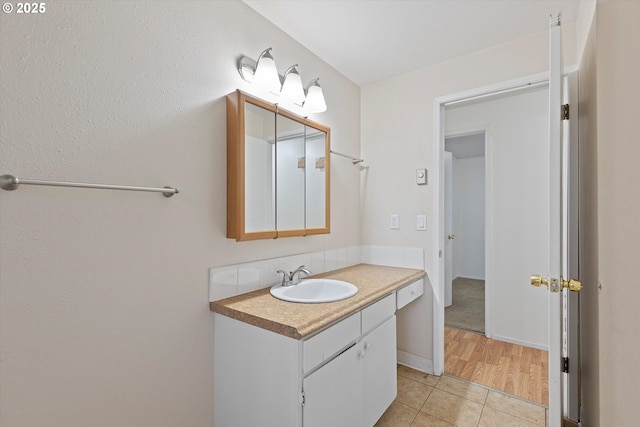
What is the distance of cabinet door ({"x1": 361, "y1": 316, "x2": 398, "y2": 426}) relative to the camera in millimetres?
1480

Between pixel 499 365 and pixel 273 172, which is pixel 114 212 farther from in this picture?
pixel 499 365

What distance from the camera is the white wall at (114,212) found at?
2.91 ft

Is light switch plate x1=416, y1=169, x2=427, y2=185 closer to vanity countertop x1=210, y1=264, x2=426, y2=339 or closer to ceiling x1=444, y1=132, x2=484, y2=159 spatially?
vanity countertop x1=210, y1=264, x2=426, y2=339

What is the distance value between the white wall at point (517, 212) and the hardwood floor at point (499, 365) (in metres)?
0.18

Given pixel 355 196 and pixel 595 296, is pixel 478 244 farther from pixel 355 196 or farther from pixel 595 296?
pixel 595 296

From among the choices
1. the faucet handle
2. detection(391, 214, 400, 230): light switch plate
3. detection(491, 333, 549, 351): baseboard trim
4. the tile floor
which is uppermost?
detection(391, 214, 400, 230): light switch plate

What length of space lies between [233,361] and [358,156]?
180 cm

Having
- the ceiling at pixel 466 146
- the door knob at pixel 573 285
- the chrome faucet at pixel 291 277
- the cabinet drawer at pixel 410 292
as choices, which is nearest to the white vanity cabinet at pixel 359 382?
the cabinet drawer at pixel 410 292

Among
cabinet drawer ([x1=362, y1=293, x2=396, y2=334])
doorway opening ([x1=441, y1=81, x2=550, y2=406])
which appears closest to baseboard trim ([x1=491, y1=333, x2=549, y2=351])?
doorway opening ([x1=441, y1=81, x2=550, y2=406])

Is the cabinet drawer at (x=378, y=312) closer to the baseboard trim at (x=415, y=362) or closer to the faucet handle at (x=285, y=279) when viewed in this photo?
the faucet handle at (x=285, y=279)

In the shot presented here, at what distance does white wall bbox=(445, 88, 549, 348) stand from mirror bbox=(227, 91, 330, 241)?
168 cm

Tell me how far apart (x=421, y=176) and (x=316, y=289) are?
116 cm

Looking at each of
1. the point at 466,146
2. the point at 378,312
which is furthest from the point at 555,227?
the point at 466,146

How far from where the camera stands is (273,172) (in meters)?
1.63
